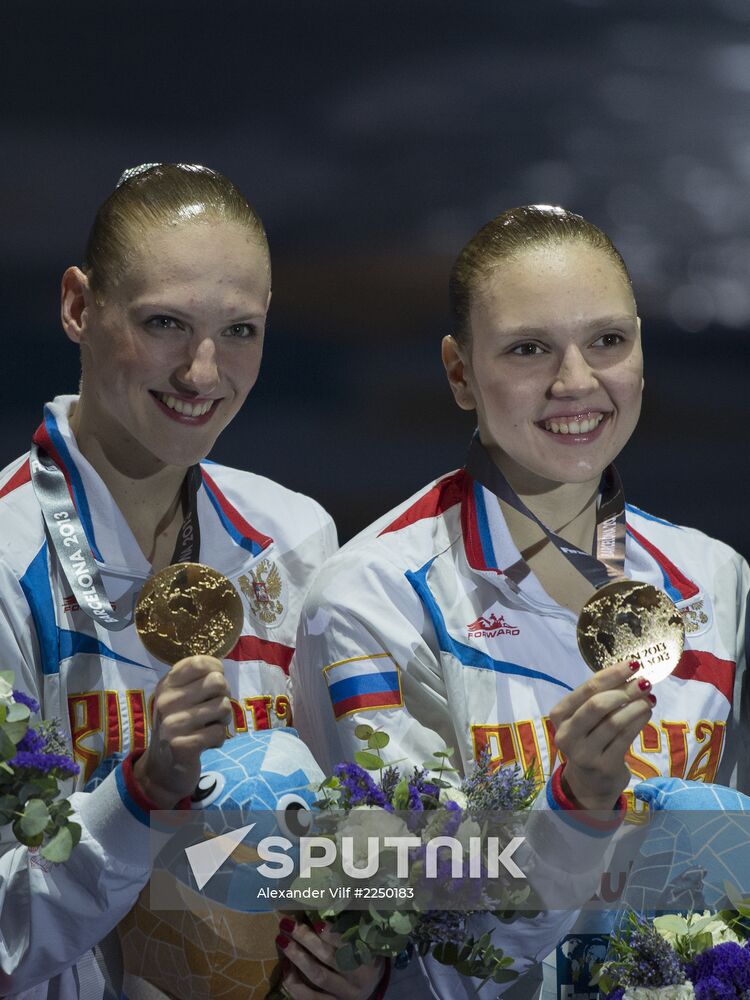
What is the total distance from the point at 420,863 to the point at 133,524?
3.04 feet

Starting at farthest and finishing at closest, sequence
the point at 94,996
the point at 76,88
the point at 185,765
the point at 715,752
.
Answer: the point at 76,88
the point at 715,752
the point at 94,996
the point at 185,765

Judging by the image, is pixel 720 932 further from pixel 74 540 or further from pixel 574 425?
pixel 74 540

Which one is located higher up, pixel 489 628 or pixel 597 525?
pixel 597 525

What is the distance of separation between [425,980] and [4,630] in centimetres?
88

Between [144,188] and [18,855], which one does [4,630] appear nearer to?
[18,855]

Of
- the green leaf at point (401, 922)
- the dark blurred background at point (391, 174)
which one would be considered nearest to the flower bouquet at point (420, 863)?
the green leaf at point (401, 922)

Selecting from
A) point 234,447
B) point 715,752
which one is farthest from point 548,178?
point 715,752

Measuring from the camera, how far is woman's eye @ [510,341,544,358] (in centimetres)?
283

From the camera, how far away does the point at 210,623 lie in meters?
2.47

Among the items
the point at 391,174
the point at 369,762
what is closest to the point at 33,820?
the point at 369,762

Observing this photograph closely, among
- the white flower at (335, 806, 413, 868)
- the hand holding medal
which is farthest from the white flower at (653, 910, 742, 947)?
the hand holding medal

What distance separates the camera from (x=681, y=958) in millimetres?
2309

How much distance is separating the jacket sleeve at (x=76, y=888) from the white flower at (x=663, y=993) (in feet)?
2.47

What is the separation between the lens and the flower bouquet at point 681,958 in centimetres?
224
